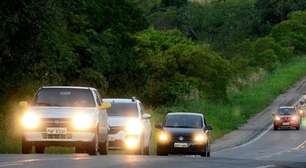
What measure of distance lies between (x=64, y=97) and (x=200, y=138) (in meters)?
9.83

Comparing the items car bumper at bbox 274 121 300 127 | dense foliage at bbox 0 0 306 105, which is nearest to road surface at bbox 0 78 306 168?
car bumper at bbox 274 121 300 127

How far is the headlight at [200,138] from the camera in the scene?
3397 cm

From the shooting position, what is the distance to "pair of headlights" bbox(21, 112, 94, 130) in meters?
24.3

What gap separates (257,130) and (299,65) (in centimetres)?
4706

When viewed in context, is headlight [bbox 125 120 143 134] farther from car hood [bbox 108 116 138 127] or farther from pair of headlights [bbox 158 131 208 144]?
pair of headlights [bbox 158 131 208 144]

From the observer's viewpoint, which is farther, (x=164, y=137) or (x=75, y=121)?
(x=164, y=137)

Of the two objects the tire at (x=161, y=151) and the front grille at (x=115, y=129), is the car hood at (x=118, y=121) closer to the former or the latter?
the front grille at (x=115, y=129)

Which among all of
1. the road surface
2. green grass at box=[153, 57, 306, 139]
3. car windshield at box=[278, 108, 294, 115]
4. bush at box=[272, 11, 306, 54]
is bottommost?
the road surface

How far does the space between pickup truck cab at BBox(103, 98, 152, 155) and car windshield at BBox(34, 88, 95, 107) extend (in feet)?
16.1

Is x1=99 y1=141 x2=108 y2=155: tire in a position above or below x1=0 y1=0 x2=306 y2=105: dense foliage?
below

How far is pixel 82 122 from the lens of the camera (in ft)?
80.3

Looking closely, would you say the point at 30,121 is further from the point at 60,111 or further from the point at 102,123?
the point at 102,123

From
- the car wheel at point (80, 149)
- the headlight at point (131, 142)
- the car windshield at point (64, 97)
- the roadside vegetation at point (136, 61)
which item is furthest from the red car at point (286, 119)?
the car windshield at point (64, 97)

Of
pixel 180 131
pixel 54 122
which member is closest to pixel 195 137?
pixel 180 131
